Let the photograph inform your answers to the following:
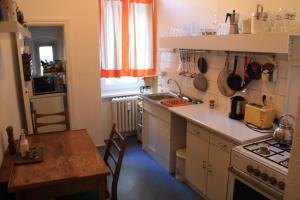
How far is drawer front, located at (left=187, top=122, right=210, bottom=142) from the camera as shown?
8.40 ft

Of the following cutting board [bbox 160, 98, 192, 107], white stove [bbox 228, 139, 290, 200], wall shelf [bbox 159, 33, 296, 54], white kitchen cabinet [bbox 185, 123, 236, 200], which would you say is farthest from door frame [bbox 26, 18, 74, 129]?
white stove [bbox 228, 139, 290, 200]

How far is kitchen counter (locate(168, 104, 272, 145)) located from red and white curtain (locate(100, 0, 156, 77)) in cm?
143

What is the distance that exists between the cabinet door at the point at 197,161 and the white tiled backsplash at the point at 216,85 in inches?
21.4

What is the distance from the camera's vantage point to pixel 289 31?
2023 millimetres

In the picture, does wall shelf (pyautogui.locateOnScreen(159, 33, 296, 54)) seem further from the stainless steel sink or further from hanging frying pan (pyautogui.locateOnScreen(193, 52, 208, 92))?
the stainless steel sink

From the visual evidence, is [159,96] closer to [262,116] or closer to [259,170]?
[262,116]

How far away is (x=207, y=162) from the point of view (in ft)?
8.52

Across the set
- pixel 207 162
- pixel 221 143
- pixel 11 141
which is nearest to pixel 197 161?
pixel 207 162

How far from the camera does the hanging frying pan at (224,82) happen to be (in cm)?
288

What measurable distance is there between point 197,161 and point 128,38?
2279mm

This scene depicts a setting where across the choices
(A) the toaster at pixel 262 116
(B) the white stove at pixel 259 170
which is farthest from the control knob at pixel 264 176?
(A) the toaster at pixel 262 116

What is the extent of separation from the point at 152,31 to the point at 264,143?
9.02ft

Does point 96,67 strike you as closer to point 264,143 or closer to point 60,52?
point 60,52

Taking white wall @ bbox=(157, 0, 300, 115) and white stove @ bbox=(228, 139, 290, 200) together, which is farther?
white wall @ bbox=(157, 0, 300, 115)
